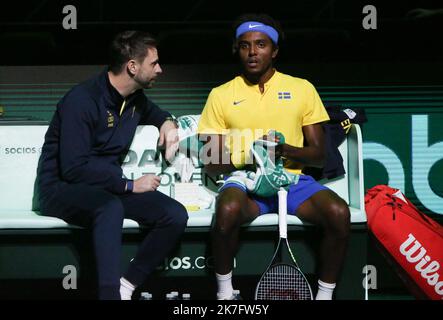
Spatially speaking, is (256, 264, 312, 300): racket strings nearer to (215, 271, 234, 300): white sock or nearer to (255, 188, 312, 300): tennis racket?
(255, 188, 312, 300): tennis racket

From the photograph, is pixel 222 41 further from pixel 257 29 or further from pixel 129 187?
pixel 129 187

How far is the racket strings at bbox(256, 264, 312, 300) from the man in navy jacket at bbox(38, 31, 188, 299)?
46 cm

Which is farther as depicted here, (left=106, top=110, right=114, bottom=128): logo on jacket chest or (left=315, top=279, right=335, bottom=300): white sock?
(left=106, top=110, right=114, bottom=128): logo on jacket chest


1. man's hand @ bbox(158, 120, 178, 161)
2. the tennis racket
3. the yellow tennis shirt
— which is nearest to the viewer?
the tennis racket

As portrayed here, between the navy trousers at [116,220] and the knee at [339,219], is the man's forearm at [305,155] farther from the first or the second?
the navy trousers at [116,220]

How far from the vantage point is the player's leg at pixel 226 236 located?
4.07 metres

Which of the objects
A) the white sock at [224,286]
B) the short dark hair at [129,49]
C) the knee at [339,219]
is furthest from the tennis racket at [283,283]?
the short dark hair at [129,49]

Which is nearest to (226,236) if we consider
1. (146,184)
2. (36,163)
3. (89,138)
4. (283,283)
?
(283,283)

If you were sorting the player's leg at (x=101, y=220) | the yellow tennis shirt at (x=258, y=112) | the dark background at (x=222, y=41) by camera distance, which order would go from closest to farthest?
the player's leg at (x=101, y=220)
the yellow tennis shirt at (x=258, y=112)
the dark background at (x=222, y=41)

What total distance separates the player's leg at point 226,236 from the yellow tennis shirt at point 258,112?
372 mm


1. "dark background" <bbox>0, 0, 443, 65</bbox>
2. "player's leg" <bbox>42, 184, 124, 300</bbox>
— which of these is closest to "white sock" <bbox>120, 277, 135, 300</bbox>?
"player's leg" <bbox>42, 184, 124, 300</bbox>

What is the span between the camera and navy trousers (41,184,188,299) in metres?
3.90

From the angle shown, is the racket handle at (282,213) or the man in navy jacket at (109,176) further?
the racket handle at (282,213)

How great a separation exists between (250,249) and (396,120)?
1364 mm
